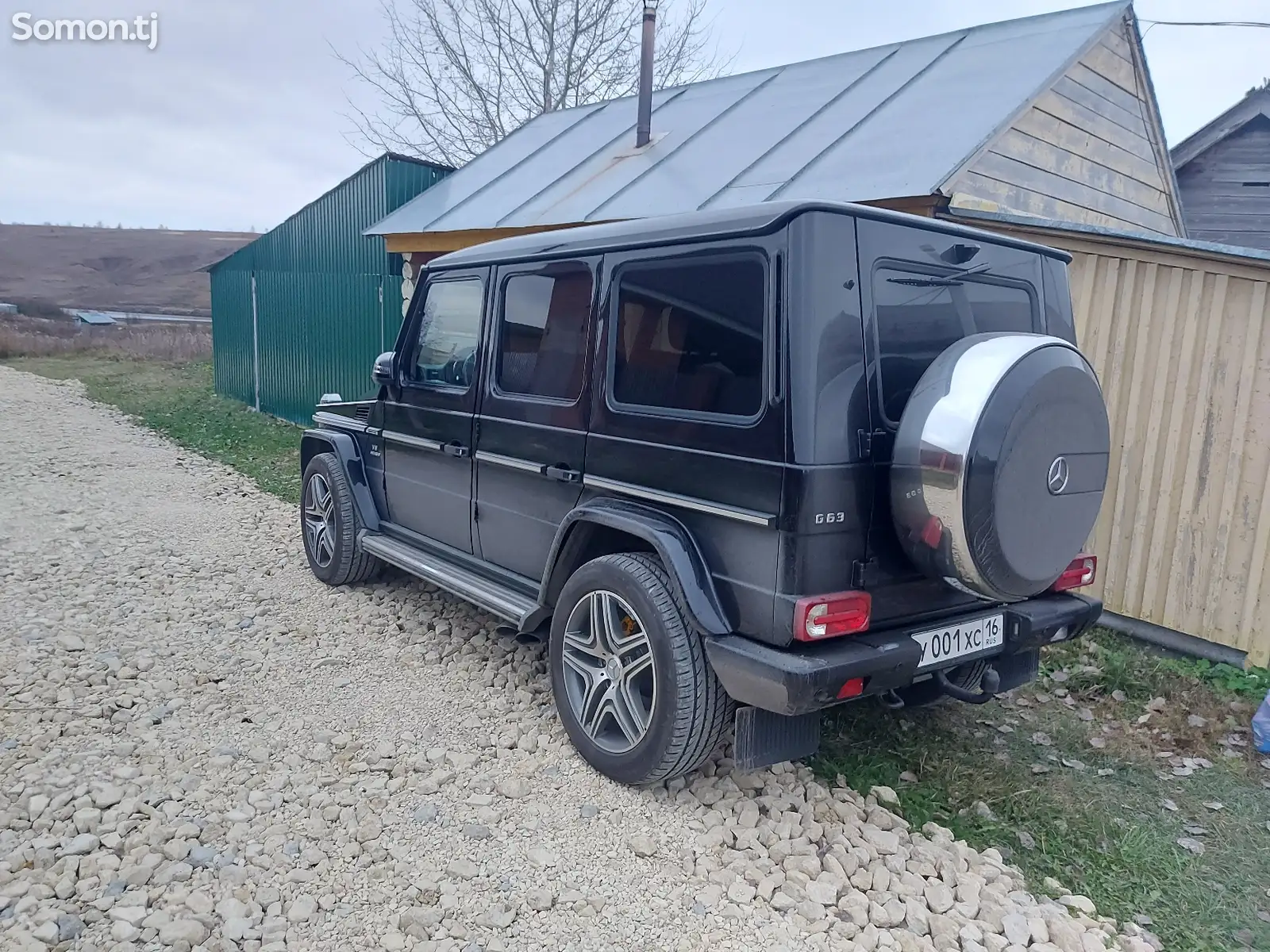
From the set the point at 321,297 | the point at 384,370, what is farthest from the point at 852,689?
the point at 321,297

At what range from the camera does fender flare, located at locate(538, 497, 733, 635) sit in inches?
117

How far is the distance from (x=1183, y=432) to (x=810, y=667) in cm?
342

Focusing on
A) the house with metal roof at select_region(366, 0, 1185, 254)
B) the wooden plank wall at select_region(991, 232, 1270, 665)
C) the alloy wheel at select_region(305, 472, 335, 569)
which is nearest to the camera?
the wooden plank wall at select_region(991, 232, 1270, 665)

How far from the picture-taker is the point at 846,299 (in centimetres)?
284

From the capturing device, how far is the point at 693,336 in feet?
10.3

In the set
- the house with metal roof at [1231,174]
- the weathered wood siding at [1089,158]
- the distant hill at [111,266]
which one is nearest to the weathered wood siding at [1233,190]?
the house with metal roof at [1231,174]

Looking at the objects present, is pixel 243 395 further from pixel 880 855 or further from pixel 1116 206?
pixel 880 855

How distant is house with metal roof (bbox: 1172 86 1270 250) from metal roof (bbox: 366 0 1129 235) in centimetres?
306

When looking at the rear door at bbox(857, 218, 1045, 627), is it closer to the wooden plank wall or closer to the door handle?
the door handle

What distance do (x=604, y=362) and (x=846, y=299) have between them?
1.02 metres

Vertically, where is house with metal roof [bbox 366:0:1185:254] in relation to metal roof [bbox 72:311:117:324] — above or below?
above

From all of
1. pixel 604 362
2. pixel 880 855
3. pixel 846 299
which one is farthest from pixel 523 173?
pixel 880 855

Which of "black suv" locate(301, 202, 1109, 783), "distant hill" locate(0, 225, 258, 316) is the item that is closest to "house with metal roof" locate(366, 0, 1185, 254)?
"black suv" locate(301, 202, 1109, 783)

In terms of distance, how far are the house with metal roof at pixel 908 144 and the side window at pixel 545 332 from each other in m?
2.10
